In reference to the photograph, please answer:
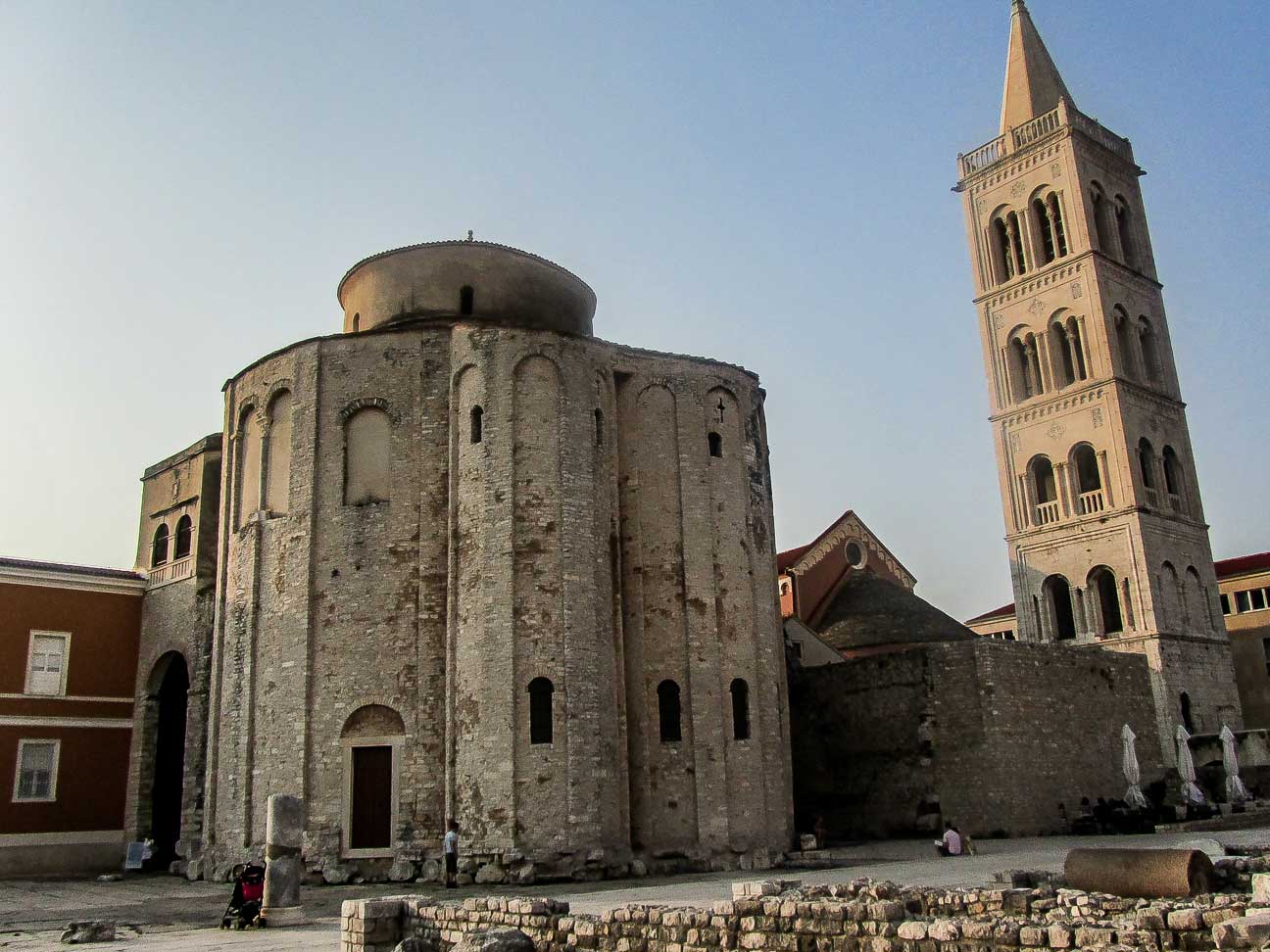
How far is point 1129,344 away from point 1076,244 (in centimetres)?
424

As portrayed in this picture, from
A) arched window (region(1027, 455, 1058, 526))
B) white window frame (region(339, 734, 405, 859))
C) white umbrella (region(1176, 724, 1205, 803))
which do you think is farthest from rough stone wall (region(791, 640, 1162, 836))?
white window frame (region(339, 734, 405, 859))

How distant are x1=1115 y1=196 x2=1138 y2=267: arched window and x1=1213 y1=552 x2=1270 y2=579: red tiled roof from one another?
14.1m

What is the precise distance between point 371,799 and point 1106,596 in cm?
2804

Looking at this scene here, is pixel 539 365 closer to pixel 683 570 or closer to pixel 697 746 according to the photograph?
pixel 683 570

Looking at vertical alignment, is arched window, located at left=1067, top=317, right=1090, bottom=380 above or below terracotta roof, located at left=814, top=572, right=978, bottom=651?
above

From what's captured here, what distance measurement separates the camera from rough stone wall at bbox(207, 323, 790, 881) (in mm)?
21969

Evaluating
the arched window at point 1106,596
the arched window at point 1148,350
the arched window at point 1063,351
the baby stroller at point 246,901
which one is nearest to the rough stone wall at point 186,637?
the baby stroller at point 246,901

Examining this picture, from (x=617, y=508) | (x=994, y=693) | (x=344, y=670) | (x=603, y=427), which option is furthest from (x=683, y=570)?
(x=994, y=693)

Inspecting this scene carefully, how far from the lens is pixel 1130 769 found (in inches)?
1136

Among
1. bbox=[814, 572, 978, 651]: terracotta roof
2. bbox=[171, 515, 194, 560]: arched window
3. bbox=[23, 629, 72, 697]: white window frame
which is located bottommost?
bbox=[23, 629, 72, 697]: white window frame

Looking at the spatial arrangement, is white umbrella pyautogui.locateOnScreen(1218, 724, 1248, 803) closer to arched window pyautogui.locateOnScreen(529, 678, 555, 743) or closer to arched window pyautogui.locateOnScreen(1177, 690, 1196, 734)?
arched window pyautogui.locateOnScreen(1177, 690, 1196, 734)

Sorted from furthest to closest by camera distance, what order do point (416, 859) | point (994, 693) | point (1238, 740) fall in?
1. point (1238, 740)
2. point (994, 693)
3. point (416, 859)

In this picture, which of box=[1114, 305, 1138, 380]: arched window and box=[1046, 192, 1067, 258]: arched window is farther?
box=[1046, 192, 1067, 258]: arched window

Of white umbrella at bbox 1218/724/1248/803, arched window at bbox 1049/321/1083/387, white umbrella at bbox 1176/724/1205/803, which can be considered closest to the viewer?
white umbrella at bbox 1176/724/1205/803
